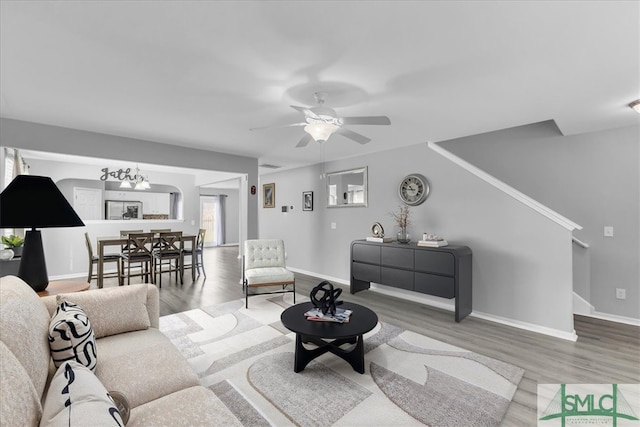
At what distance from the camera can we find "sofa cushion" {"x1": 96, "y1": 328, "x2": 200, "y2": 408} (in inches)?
57.2

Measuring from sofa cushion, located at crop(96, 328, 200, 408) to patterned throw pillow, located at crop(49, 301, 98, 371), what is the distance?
123 millimetres

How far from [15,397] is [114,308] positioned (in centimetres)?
122

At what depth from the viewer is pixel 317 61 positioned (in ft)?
6.59

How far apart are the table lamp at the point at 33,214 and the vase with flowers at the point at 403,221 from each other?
11.9 ft

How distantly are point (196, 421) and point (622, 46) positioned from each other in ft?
10.0

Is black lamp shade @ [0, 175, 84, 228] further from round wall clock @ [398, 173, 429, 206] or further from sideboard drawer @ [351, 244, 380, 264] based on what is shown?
round wall clock @ [398, 173, 429, 206]

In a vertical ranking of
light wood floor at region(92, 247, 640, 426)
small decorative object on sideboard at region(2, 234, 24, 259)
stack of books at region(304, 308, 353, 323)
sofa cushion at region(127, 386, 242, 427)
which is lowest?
light wood floor at region(92, 247, 640, 426)

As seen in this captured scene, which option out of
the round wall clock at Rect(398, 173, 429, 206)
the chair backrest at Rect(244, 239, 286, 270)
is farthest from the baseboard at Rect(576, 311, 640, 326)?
the chair backrest at Rect(244, 239, 286, 270)

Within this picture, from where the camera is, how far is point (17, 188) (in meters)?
2.12

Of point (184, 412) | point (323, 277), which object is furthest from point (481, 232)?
point (184, 412)

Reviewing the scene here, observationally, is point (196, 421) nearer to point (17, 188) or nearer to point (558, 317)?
point (17, 188)

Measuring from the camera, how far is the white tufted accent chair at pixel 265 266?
405cm

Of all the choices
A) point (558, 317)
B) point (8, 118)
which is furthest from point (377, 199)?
point (8, 118)

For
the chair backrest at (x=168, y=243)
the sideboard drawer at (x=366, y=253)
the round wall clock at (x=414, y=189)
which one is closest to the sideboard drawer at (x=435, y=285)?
the sideboard drawer at (x=366, y=253)
